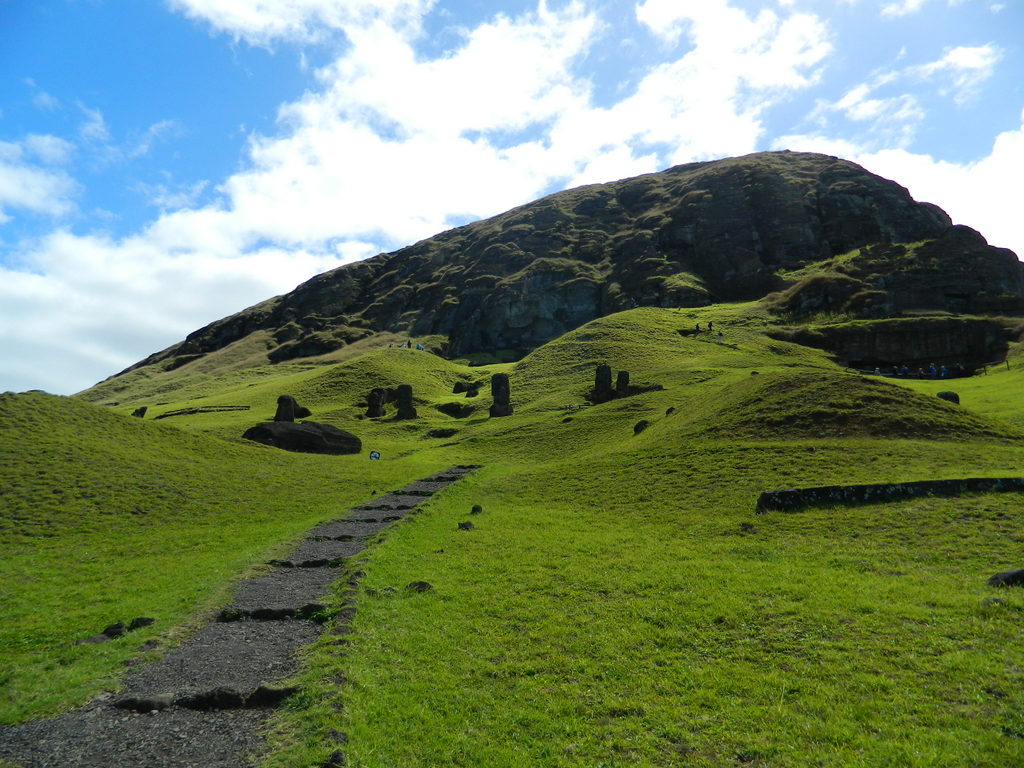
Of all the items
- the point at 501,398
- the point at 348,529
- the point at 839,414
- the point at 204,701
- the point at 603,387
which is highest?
the point at 603,387

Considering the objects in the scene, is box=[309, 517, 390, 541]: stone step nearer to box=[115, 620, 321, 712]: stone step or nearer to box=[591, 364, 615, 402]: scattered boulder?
box=[115, 620, 321, 712]: stone step

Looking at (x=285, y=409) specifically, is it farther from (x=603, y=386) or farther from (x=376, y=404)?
(x=603, y=386)

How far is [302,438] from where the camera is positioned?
50.8 metres

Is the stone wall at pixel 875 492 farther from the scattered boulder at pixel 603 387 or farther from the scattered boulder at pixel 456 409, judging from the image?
the scattered boulder at pixel 456 409

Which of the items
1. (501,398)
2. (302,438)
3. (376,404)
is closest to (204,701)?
(302,438)

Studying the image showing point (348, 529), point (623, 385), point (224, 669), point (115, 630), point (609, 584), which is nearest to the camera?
point (224, 669)

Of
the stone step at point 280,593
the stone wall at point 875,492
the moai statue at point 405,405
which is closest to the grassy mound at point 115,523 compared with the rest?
the stone step at point 280,593

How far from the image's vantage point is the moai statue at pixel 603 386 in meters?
63.9

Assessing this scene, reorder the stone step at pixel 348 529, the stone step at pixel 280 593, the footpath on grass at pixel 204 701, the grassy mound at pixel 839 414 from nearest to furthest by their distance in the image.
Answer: the footpath on grass at pixel 204 701 → the stone step at pixel 280 593 → the stone step at pixel 348 529 → the grassy mound at pixel 839 414

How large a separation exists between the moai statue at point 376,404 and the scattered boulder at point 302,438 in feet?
69.0

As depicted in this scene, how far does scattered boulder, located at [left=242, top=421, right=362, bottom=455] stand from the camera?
50219 mm

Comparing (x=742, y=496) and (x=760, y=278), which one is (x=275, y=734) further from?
(x=760, y=278)

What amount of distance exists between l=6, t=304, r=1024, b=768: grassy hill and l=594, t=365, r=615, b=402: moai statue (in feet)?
68.6

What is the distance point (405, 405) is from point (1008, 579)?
64.6 metres
